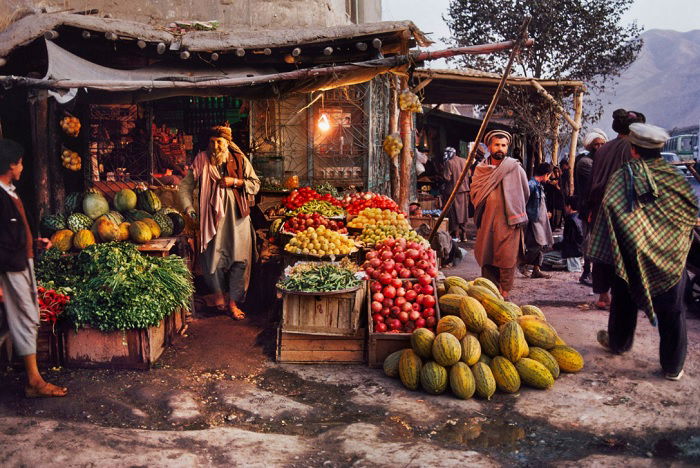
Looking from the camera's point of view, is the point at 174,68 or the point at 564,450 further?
the point at 174,68

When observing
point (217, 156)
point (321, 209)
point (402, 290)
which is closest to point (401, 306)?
point (402, 290)

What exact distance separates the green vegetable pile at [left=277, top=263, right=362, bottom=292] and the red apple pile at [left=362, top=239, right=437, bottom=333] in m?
0.28

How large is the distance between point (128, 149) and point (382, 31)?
507cm

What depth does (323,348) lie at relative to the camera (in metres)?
5.86

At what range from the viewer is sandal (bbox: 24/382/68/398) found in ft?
15.9

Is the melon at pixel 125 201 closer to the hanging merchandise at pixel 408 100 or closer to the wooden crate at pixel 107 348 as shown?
the wooden crate at pixel 107 348

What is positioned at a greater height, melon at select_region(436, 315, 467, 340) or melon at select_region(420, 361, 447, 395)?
melon at select_region(436, 315, 467, 340)

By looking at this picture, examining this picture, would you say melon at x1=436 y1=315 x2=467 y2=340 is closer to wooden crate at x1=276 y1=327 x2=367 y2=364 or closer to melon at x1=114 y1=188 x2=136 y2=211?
wooden crate at x1=276 y1=327 x2=367 y2=364

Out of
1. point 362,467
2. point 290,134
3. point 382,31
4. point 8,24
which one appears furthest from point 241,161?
point 290,134

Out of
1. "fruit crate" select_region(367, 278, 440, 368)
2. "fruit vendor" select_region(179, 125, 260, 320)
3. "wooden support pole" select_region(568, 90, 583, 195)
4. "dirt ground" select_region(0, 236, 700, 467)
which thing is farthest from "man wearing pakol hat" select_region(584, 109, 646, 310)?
"wooden support pole" select_region(568, 90, 583, 195)

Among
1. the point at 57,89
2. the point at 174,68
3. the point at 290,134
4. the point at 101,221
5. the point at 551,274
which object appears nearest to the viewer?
the point at 57,89

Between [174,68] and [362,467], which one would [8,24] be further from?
[362,467]

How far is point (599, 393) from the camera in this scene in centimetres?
505

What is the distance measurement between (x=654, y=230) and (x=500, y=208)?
231 centimetres
